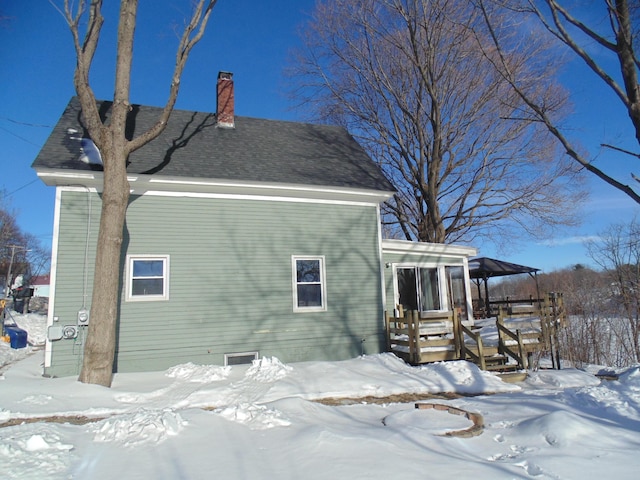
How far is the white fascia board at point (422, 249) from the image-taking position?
1255 cm

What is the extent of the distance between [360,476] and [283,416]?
5.70ft

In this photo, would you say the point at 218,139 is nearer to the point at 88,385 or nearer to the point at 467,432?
the point at 88,385

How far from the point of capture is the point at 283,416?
5.16 meters

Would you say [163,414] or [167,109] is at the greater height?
[167,109]

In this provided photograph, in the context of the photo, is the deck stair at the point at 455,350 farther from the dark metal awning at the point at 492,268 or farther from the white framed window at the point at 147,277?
the dark metal awning at the point at 492,268

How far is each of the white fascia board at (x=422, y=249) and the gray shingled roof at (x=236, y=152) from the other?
178cm

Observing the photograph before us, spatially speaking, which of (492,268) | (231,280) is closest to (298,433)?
(231,280)

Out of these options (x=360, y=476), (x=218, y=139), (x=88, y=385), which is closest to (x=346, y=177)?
(x=218, y=139)

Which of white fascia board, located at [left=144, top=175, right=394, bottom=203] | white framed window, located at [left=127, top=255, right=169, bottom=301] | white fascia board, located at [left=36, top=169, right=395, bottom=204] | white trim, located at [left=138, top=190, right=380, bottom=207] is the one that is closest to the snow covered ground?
white framed window, located at [left=127, top=255, right=169, bottom=301]

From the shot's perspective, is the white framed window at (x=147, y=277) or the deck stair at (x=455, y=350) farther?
the deck stair at (x=455, y=350)

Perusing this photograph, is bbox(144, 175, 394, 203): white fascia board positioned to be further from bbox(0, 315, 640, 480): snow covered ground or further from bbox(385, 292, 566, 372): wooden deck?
bbox(0, 315, 640, 480): snow covered ground

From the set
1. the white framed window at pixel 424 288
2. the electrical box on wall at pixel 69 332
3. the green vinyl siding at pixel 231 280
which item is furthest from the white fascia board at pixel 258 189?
the electrical box on wall at pixel 69 332

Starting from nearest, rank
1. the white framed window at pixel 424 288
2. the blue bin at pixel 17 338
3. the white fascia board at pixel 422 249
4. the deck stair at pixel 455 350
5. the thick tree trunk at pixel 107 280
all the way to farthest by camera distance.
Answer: the thick tree trunk at pixel 107 280, the deck stair at pixel 455 350, the white fascia board at pixel 422 249, the white framed window at pixel 424 288, the blue bin at pixel 17 338

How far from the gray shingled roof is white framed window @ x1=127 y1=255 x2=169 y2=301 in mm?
1929
